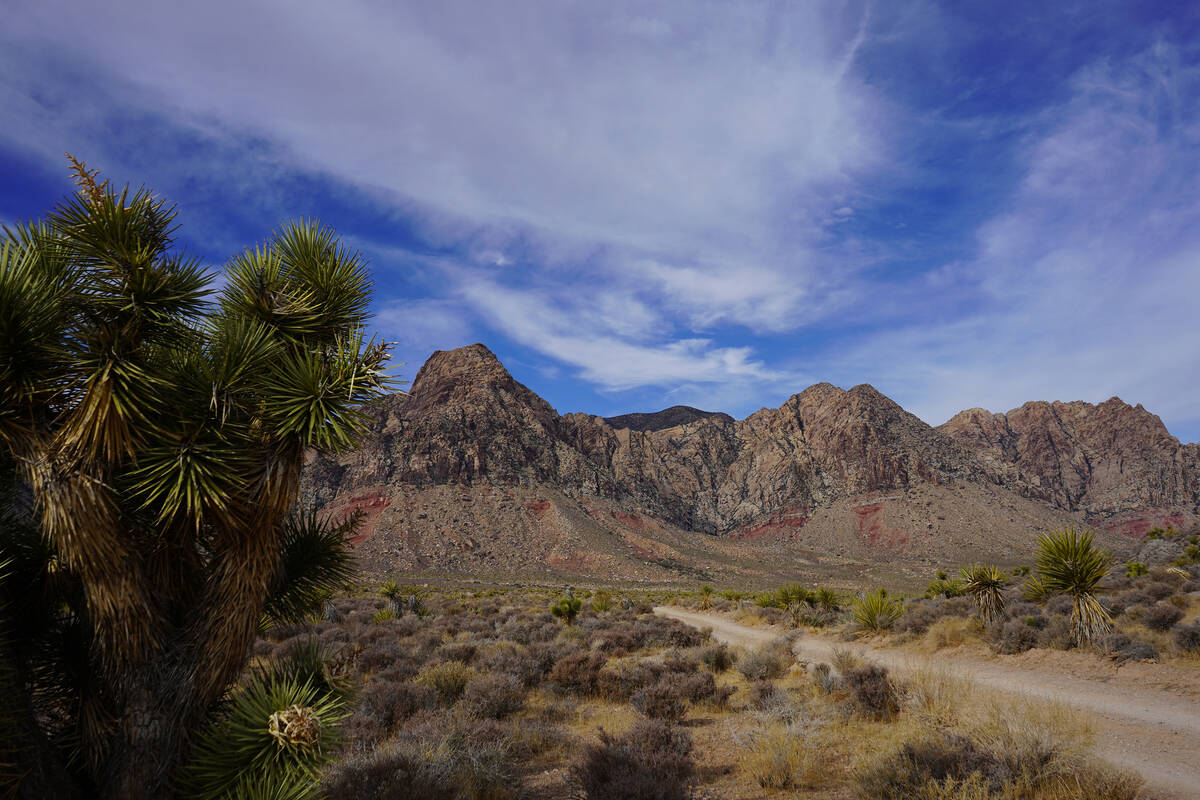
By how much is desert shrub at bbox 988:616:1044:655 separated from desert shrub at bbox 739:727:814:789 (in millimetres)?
9936

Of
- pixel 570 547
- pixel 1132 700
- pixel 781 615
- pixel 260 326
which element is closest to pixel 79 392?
pixel 260 326

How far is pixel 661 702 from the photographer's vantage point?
9.34 meters

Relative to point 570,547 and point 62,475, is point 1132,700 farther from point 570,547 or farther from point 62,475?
point 570,547

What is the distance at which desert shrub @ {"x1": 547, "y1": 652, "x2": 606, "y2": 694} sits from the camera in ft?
36.8

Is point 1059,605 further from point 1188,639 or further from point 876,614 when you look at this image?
point 876,614

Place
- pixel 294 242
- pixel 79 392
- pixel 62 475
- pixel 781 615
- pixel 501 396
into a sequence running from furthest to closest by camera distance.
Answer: pixel 501 396
pixel 781 615
pixel 294 242
pixel 79 392
pixel 62 475

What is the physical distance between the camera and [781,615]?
77.3ft

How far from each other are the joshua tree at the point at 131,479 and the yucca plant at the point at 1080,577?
15445mm

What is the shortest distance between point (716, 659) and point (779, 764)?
720 cm

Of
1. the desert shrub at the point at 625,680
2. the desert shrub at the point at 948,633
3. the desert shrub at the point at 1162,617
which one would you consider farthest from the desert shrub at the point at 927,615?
the desert shrub at the point at 625,680

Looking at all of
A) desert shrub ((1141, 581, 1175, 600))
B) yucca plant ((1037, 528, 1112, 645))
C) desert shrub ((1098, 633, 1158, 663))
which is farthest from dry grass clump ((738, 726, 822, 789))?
desert shrub ((1141, 581, 1175, 600))

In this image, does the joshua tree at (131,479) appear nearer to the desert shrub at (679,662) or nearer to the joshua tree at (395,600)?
the desert shrub at (679,662)

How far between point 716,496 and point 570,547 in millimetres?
73805

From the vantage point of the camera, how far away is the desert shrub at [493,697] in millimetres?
9203
